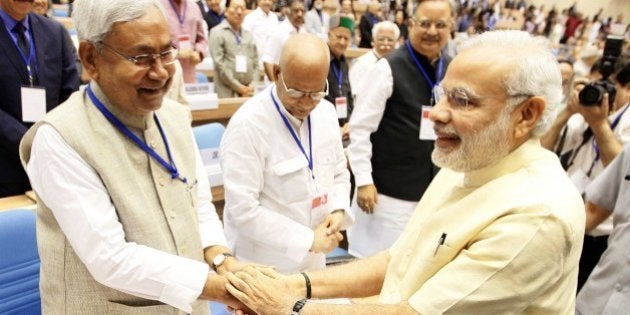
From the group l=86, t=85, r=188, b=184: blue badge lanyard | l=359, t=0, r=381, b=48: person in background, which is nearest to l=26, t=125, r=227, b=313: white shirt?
l=86, t=85, r=188, b=184: blue badge lanyard

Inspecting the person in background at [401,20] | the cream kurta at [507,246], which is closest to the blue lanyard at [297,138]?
the cream kurta at [507,246]

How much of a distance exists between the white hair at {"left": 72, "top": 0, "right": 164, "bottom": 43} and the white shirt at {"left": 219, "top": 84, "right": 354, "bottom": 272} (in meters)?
0.79

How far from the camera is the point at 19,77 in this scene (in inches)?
95.3

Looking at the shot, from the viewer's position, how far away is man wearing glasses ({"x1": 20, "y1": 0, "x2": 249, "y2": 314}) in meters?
1.12

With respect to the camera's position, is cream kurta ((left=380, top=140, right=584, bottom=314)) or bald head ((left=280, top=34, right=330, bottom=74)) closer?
cream kurta ((left=380, top=140, right=584, bottom=314))

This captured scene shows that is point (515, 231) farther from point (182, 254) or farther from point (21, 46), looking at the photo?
point (21, 46)

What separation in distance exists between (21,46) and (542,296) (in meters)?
2.60

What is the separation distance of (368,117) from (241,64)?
2.86 meters

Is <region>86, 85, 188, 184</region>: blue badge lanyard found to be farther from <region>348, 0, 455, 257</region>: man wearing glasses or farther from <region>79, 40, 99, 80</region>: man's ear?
<region>348, 0, 455, 257</region>: man wearing glasses

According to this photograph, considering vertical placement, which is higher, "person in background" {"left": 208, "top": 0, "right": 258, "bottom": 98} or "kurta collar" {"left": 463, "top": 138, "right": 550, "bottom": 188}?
"kurta collar" {"left": 463, "top": 138, "right": 550, "bottom": 188}

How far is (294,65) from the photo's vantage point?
70.1 inches

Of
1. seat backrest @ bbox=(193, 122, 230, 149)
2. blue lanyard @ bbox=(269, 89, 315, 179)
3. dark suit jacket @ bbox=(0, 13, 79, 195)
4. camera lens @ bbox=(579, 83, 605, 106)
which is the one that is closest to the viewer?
blue lanyard @ bbox=(269, 89, 315, 179)

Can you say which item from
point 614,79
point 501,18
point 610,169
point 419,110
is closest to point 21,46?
point 419,110

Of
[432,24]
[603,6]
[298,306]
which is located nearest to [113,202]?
[298,306]
